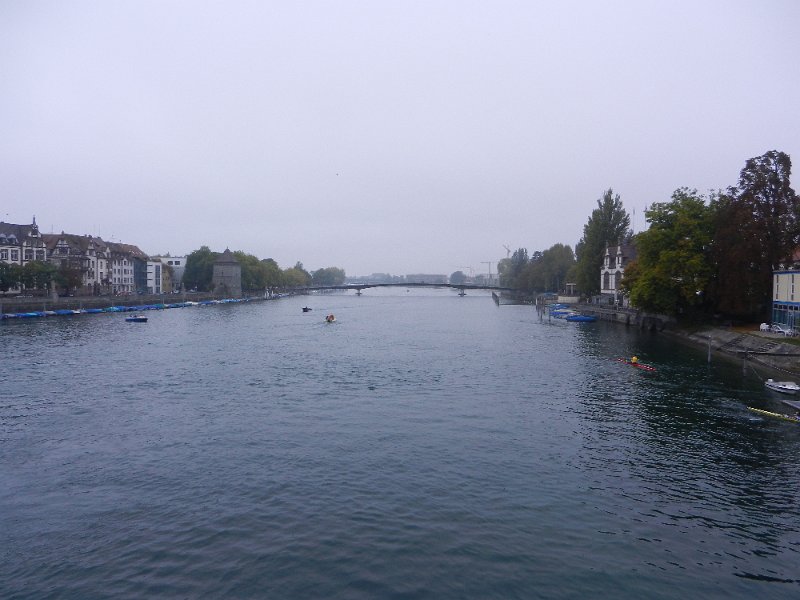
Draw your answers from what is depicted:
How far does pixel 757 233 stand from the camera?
5753 centimetres

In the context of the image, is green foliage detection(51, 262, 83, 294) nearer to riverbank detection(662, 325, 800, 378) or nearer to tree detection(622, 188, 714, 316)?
tree detection(622, 188, 714, 316)

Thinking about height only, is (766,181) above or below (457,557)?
above

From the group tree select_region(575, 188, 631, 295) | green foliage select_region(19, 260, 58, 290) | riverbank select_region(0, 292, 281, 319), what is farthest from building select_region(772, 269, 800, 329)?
green foliage select_region(19, 260, 58, 290)

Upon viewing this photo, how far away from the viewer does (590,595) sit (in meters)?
14.2

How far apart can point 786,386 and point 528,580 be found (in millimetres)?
30442

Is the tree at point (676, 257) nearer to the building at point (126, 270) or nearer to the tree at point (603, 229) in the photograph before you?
the tree at point (603, 229)

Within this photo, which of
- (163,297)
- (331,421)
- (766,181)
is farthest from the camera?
(163,297)

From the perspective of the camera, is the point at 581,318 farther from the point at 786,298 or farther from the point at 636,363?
the point at 636,363

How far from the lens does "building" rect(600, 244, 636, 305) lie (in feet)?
344

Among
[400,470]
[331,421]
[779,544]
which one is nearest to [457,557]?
[400,470]

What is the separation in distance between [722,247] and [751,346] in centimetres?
1369

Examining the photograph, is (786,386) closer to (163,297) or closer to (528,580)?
(528,580)

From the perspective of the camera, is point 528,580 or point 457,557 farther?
point 457,557

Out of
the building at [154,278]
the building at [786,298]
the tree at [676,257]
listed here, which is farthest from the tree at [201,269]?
the building at [786,298]
